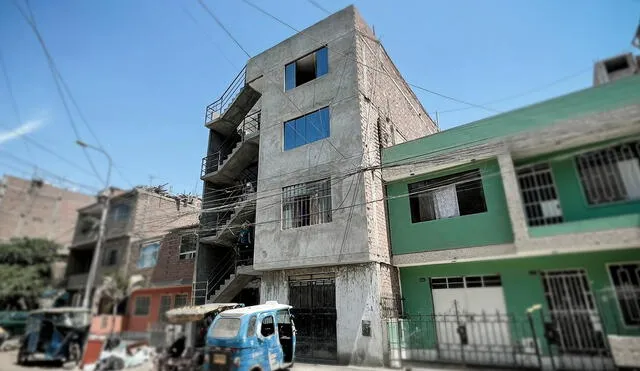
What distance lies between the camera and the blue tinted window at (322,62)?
52.4ft

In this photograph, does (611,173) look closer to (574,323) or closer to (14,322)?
(574,323)

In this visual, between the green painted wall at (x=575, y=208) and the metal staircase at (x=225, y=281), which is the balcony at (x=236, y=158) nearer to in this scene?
the metal staircase at (x=225, y=281)

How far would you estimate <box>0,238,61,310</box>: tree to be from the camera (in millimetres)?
5355

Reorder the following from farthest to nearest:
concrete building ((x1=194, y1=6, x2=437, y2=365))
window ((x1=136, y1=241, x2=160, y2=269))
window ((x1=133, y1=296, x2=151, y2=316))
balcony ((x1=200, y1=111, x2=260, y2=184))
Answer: balcony ((x1=200, y1=111, x2=260, y2=184)), concrete building ((x1=194, y1=6, x2=437, y2=365)), window ((x1=136, y1=241, x2=160, y2=269)), window ((x1=133, y1=296, x2=151, y2=316))

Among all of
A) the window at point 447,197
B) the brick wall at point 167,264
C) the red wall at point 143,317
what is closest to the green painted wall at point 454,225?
the window at point 447,197

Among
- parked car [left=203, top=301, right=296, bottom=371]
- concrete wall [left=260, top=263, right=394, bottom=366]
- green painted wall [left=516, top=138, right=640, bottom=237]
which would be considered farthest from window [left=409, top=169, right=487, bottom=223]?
parked car [left=203, top=301, right=296, bottom=371]

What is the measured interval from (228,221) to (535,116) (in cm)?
1380

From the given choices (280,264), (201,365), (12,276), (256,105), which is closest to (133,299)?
(12,276)

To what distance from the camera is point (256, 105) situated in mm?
20219

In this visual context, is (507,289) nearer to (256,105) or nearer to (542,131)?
(542,131)

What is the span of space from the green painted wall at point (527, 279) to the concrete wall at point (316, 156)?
2.84 metres

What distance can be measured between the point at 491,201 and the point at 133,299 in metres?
11.0

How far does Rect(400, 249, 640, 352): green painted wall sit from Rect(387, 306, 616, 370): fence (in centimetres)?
23

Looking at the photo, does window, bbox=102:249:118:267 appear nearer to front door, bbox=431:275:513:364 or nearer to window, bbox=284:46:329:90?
front door, bbox=431:275:513:364
